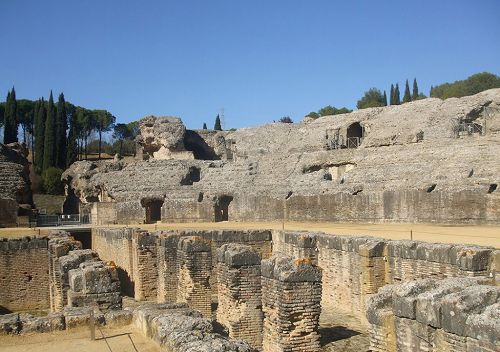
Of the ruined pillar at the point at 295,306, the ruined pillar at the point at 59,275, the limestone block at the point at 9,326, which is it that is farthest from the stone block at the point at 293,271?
the ruined pillar at the point at 59,275

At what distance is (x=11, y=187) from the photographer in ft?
99.5

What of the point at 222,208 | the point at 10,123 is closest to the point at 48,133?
the point at 10,123

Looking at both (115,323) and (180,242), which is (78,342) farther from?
(180,242)

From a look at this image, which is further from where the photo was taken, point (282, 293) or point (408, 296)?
point (282, 293)

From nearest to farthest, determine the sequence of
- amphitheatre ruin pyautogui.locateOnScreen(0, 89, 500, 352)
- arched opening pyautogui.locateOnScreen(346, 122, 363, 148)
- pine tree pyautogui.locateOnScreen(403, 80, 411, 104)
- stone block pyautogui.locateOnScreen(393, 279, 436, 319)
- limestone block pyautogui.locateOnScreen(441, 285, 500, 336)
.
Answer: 1. limestone block pyautogui.locateOnScreen(441, 285, 500, 336)
2. stone block pyautogui.locateOnScreen(393, 279, 436, 319)
3. amphitheatre ruin pyautogui.locateOnScreen(0, 89, 500, 352)
4. arched opening pyautogui.locateOnScreen(346, 122, 363, 148)
5. pine tree pyautogui.locateOnScreen(403, 80, 411, 104)

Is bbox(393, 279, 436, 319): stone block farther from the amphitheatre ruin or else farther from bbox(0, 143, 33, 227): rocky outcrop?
bbox(0, 143, 33, 227): rocky outcrop

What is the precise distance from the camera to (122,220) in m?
30.0

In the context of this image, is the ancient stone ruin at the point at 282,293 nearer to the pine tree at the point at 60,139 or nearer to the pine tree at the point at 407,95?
the pine tree at the point at 60,139

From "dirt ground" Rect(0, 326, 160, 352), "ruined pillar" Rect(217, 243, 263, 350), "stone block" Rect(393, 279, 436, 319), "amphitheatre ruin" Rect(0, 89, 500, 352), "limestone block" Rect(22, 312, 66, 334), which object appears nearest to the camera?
"stone block" Rect(393, 279, 436, 319)

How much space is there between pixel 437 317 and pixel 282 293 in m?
3.50

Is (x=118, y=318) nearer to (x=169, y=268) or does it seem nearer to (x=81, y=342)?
(x=81, y=342)

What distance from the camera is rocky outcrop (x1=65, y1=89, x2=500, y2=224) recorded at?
20391mm

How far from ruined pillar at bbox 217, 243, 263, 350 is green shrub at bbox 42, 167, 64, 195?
41667mm

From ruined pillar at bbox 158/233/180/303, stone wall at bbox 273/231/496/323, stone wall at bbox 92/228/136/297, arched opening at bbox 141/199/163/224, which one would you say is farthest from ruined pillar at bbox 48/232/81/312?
arched opening at bbox 141/199/163/224
